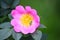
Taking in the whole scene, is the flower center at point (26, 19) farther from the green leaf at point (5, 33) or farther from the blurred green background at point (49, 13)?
the blurred green background at point (49, 13)

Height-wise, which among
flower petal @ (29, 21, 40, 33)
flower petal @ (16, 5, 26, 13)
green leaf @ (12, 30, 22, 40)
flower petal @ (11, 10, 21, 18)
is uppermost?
flower petal @ (16, 5, 26, 13)

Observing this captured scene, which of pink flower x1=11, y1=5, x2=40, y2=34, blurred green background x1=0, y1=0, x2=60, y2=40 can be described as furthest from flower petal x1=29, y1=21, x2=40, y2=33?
blurred green background x1=0, y1=0, x2=60, y2=40

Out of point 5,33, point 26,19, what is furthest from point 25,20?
point 5,33

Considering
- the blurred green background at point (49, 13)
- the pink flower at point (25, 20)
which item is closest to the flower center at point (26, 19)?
the pink flower at point (25, 20)

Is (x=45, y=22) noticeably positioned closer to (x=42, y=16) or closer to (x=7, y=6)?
(x=42, y=16)

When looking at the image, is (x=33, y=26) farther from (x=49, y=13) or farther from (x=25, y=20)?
(x=49, y=13)

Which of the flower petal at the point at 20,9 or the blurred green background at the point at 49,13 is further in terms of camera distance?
the blurred green background at the point at 49,13

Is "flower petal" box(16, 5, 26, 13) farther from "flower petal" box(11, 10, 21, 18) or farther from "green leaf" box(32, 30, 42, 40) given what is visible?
"green leaf" box(32, 30, 42, 40)
